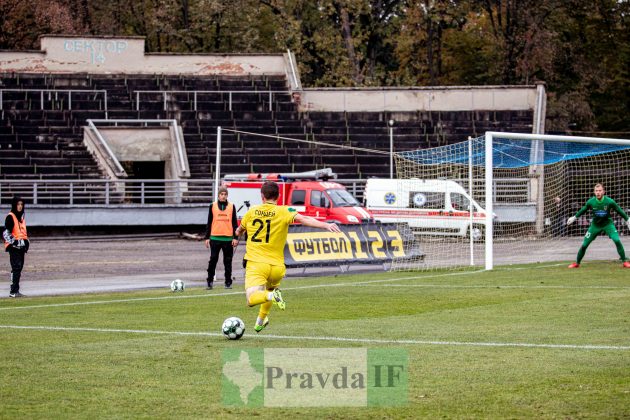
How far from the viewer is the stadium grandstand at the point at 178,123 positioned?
4350 cm

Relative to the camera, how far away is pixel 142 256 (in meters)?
32.8

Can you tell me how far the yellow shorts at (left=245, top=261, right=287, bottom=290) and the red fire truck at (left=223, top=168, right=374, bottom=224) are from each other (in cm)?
2362

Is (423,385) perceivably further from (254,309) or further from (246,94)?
(246,94)

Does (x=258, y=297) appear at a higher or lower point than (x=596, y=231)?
higher

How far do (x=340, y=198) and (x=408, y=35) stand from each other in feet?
93.9

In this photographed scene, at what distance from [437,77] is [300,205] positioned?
32.1 meters

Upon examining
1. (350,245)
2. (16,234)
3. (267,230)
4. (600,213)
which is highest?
(267,230)

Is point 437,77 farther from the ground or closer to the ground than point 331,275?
farther from the ground

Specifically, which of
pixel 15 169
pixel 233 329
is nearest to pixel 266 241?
pixel 233 329

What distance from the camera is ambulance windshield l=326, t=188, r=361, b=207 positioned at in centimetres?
3803

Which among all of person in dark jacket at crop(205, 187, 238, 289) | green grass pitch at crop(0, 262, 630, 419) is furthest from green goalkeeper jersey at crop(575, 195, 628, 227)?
person in dark jacket at crop(205, 187, 238, 289)

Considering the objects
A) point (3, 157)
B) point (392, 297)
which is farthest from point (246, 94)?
point (392, 297)

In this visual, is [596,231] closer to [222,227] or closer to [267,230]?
[222,227]

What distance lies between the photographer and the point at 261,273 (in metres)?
13.6
